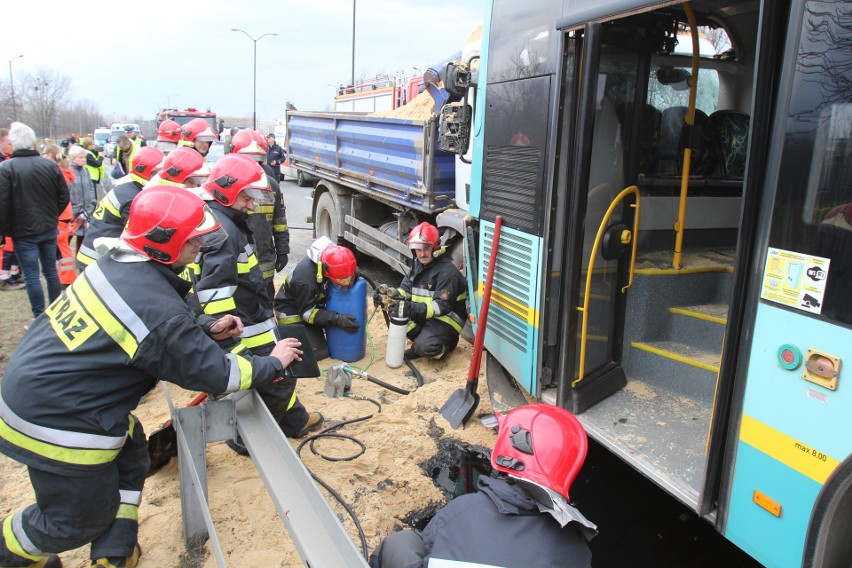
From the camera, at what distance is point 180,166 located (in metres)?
4.47

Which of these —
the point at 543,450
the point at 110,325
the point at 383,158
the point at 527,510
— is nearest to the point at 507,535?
the point at 527,510

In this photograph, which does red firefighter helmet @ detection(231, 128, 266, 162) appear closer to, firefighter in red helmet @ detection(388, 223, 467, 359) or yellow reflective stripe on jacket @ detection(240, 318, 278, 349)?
firefighter in red helmet @ detection(388, 223, 467, 359)

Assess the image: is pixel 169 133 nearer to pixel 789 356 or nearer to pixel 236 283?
pixel 236 283

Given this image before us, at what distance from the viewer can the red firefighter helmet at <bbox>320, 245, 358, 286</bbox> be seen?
5.02 meters

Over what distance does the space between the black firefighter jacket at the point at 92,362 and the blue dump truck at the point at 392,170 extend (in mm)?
2941

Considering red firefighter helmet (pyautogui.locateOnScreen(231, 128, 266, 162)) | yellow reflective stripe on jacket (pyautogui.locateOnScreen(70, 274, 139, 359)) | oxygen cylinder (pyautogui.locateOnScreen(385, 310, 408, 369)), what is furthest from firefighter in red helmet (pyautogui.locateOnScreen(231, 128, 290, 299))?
yellow reflective stripe on jacket (pyautogui.locateOnScreen(70, 274, 139, 359))

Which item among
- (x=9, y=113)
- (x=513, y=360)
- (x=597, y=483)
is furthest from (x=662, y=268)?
(x=9, y=113)

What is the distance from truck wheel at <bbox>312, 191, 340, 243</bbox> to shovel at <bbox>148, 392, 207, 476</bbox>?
5299mm

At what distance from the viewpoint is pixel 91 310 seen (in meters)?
2.22

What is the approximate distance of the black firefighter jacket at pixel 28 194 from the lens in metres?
5.29

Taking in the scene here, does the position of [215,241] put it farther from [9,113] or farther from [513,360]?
[9,113]

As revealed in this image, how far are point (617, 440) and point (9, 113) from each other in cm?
5233

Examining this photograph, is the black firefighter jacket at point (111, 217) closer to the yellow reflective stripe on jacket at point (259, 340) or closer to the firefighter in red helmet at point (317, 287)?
the firefighter in red helmet at point (317, 287)

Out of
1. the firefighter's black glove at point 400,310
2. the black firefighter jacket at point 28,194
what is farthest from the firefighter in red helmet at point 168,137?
the firefighter's black glove at point 400,310
